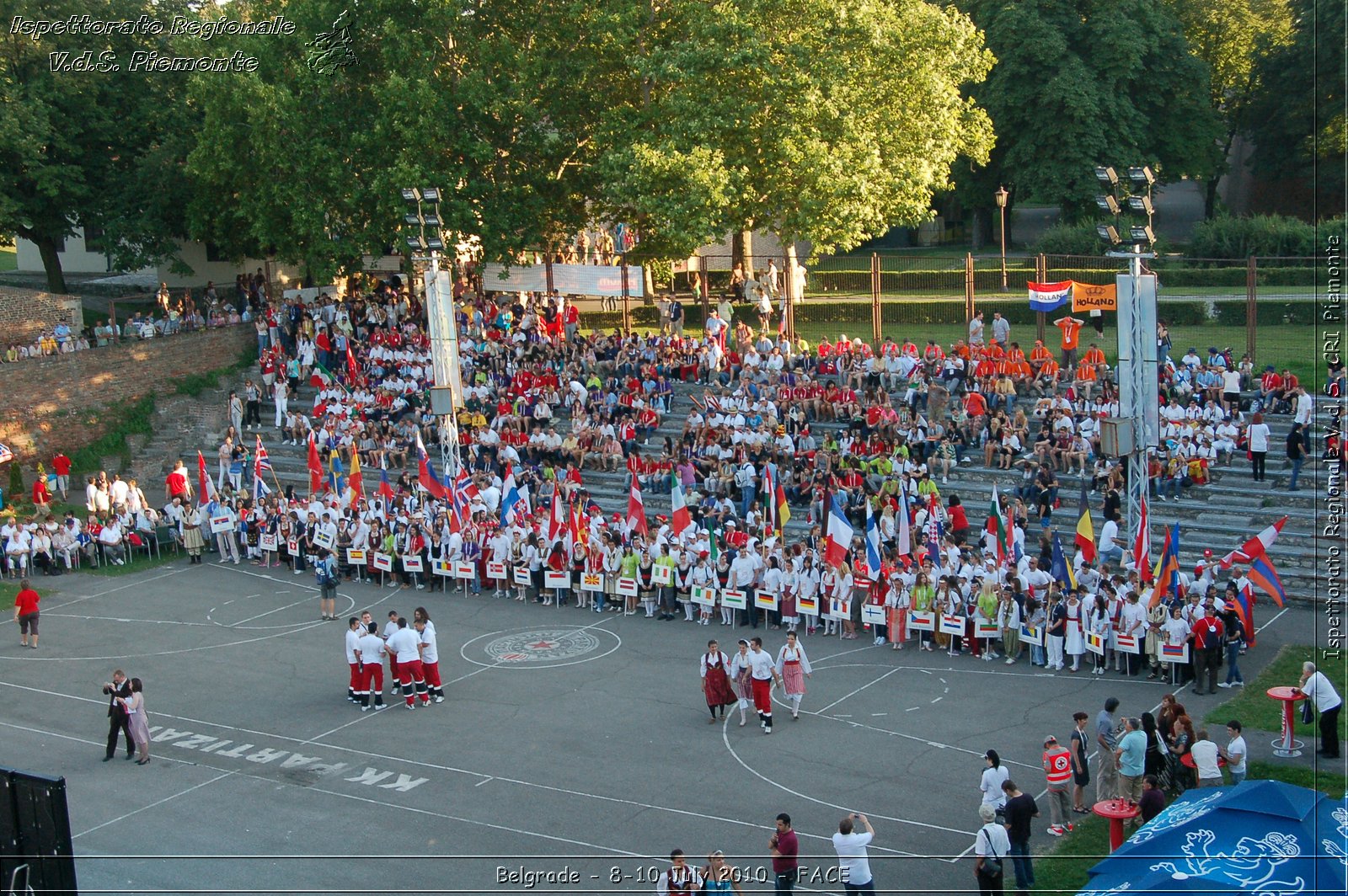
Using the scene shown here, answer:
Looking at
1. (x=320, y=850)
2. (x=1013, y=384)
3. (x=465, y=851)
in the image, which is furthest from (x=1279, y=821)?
(x=1013, y=384)

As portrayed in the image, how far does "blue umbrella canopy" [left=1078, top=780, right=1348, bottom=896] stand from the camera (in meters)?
11.3

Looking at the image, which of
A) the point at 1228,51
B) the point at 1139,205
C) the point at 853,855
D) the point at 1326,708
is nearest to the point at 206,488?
the point at 1139,205

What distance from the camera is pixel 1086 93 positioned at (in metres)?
46.3

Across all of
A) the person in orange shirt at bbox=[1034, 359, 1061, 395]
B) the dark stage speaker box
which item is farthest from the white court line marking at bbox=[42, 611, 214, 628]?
the person in orange shirt at bbox=[1034, 359, 1061, 395]

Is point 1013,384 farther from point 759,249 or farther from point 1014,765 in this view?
point 759,249

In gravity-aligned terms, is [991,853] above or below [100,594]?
below

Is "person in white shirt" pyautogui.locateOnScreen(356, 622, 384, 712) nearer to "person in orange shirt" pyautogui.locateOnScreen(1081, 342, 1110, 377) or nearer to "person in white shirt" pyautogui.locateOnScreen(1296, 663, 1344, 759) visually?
"person in white shirt" pyautogui.locateOnScreen(1296, 663, 1344, 759)

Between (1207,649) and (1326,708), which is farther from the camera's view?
(1207,649)

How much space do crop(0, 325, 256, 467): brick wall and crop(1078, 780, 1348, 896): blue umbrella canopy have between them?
107ft

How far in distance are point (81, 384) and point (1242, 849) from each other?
112 feet

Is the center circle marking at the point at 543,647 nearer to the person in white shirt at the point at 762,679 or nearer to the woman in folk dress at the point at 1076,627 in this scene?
the person in white shirt at the point at 762,679

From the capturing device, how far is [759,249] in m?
55.3

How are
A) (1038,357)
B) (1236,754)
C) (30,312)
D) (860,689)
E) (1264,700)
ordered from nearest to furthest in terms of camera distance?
(1236,754), (1264,700), (860,689), (1038,357), (30,312)

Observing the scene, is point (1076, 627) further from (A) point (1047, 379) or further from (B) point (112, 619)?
(B) point (112, 619)
